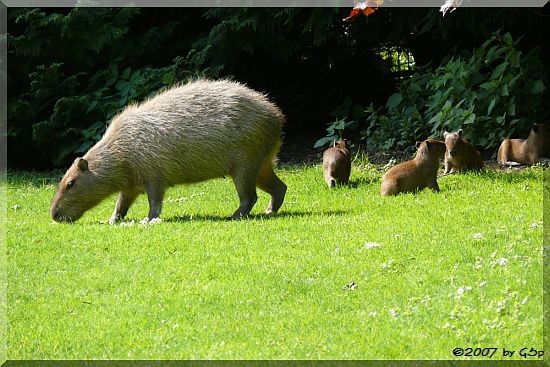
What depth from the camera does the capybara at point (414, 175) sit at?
11.2 m

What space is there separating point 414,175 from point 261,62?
7.11 metres

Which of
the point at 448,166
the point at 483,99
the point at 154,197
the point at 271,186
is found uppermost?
the point at 483,99

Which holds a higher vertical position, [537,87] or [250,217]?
[537,87]

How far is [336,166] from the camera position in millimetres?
12078

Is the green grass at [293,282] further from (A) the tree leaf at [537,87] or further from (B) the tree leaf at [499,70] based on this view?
(B) the tree leaf at [499,70]

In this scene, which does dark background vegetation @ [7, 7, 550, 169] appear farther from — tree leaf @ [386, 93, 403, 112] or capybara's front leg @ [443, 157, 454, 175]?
capybara's front leg @ [443, 157, 454, 175]

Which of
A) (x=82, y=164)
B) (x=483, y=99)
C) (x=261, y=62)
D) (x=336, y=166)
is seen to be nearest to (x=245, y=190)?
(x=336, y=166)

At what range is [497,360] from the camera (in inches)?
223

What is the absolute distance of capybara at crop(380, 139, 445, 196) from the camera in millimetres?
11227

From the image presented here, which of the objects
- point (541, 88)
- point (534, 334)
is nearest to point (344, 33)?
point (541, 88)

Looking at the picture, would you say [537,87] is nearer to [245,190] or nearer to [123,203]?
[245,190]

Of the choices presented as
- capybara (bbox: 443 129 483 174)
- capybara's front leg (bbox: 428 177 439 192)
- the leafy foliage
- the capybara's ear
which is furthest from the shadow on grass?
the leafy foliage

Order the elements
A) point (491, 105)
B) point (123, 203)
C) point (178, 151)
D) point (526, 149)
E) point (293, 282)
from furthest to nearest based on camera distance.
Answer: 1. point (491, 105)
2. point (526, 149)
3. point (123, 203)
4. point (178, 151)
5. point (293, 282)

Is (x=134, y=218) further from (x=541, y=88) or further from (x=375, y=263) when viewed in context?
(x=541, y=88)
